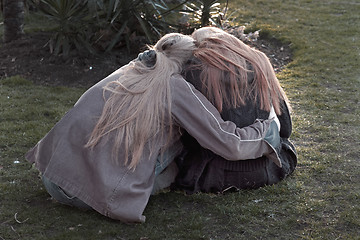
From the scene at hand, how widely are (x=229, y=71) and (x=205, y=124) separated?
38cm

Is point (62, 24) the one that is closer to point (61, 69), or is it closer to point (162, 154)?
point (61, 69)

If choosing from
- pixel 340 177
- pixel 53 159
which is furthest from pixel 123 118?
pixel 340 177

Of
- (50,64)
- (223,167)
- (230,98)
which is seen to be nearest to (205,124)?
(230,98)

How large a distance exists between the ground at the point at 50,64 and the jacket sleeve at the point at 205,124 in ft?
10.4

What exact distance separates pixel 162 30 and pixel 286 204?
3.76 m

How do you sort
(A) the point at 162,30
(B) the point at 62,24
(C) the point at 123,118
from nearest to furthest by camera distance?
(C) the point at 123,118, (B) the point at 62,24, (A) the point at 162,30

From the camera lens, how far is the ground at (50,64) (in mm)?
6445

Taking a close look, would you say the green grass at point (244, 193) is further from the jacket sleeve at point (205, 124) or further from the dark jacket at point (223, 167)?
the jacket sleeve at point (205, 124)

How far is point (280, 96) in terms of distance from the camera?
12.2 ft

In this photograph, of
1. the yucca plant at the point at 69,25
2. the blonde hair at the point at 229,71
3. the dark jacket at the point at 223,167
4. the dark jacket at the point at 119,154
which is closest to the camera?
the dark jacket at the point at 119,154

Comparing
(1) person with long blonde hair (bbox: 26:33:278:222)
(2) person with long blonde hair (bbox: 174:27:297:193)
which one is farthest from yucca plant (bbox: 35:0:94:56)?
(1) person with long blonde hair (bbox: 26:33:278:222)

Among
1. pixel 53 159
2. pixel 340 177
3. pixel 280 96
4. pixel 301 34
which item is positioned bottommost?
pixel 301 34

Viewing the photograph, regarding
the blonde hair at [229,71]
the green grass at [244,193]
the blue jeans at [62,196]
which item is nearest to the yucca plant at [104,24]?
the green grass at [244,193]

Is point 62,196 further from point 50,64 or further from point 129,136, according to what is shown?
point 50,64
